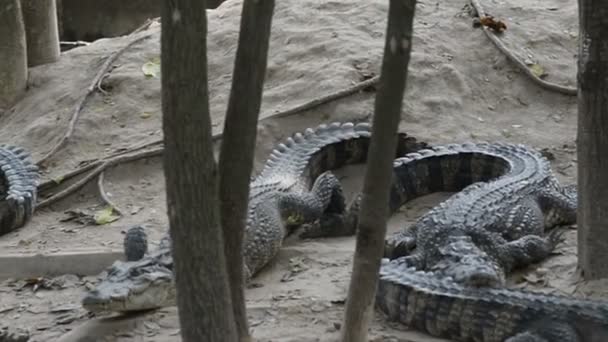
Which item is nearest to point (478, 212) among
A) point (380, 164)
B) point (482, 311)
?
point (482, 311)

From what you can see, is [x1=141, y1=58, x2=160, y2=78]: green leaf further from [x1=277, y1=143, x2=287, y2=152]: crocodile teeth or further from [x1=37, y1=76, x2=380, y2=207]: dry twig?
[x1=277, y1=143, x2=287, y2=152]: crocodile teeth

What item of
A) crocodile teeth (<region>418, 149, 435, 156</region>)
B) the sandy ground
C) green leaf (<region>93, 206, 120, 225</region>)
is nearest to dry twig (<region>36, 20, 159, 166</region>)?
the sandy ground

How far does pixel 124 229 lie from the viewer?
6.39 m

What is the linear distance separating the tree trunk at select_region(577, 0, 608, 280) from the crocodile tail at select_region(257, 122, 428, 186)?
2.48 m

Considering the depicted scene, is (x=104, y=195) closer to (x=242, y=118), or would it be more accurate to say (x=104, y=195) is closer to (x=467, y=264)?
(x=467, y=264)

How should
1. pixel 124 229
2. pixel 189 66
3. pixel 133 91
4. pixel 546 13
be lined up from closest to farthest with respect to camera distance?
pixel 189 66, pixel 124 229, pixel 133 91, pixel 546 13

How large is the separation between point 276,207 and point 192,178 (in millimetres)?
3032

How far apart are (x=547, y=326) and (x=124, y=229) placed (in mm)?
2841

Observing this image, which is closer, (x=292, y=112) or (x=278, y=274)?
(x=278, y=274)

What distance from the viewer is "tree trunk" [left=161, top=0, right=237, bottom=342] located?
3.35 metres

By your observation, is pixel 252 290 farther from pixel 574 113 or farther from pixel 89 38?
pixel 89 38

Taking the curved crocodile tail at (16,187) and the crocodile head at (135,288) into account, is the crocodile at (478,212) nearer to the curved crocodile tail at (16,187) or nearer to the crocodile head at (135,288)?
the crocodile head at (135,288)

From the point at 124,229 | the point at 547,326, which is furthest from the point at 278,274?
the point at 547,326

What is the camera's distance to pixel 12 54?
834 centimetres
